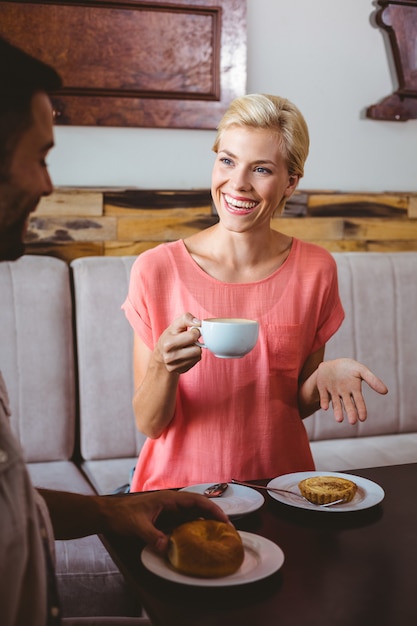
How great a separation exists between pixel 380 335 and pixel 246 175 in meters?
1.06

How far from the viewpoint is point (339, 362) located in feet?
5.04

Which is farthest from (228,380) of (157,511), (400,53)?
(400,53)

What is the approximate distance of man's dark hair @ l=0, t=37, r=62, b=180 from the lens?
0.91 m

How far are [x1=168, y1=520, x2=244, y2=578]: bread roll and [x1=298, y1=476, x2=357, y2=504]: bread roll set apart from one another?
9.9 inches

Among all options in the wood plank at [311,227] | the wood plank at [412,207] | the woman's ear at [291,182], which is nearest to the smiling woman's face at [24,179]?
the woman's ear at [291,182]

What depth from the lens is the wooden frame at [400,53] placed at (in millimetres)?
2816

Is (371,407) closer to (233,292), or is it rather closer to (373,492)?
(233,292)

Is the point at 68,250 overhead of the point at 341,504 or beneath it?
overhead

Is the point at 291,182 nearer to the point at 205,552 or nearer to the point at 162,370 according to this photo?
the point at 162,370

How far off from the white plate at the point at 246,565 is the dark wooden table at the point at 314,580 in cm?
1

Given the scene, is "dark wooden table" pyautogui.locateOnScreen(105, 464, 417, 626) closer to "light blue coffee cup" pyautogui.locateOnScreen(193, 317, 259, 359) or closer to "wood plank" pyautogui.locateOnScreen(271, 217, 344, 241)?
"light blue coffee cup" pyautogui.locateOnScreen(193, 317, 259, 359)

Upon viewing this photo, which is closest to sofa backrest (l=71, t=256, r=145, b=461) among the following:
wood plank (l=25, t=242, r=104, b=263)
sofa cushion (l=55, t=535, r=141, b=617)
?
wood plank (l=25, t=242, r=104, b=263)

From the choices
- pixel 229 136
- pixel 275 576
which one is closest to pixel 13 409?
pixel 229 136

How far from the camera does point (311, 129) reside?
2.84 metres
